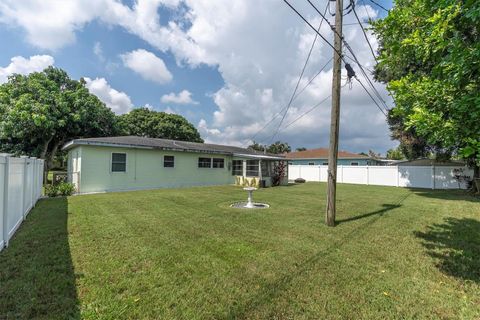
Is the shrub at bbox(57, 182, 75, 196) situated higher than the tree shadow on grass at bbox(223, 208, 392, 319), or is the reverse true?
the shrub at bbox(57, 182, 75, 196)

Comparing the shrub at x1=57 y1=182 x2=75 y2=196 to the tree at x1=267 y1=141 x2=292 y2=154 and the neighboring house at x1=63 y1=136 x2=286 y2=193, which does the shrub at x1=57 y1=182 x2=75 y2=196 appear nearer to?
the neighboring house at x1=63 y1=136 x2=286 y2=193

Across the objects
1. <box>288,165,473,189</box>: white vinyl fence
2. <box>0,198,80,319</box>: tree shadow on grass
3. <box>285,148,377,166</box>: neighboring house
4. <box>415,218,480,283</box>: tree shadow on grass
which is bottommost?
<box>415,218,480,283</box>: tree shadow on grass

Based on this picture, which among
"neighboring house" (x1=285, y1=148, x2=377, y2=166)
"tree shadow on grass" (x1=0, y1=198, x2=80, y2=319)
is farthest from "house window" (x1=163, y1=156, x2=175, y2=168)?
"neighboring house" (x1=285, y1=148, x2=377, y2=166)

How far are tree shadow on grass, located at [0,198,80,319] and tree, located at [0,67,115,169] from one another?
40.0ft

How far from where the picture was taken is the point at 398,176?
19922 mm

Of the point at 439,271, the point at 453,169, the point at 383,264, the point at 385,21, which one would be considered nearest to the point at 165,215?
the point at 383,264

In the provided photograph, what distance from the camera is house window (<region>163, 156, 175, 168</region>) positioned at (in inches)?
605

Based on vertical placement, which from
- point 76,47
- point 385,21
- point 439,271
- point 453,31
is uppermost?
point 76,47

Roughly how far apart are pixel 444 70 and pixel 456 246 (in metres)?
3.84

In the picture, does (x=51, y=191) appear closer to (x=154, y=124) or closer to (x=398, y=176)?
(x=154, y=124)

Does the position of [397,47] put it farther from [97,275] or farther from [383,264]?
[97,275]

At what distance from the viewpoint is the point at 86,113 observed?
1681 centimetres

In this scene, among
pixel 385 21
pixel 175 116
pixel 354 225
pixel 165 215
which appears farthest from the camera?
pixel 175 116

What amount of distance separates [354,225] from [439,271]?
2.67 m
